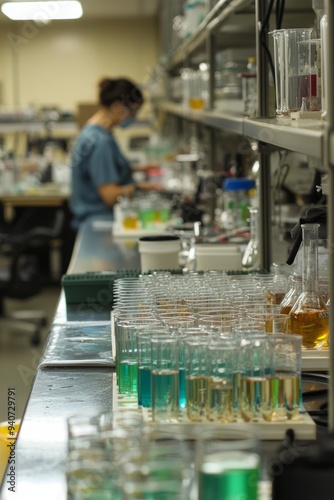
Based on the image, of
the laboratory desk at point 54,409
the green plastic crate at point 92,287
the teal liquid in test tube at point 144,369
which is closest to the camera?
the laboratory desk at point 54,409

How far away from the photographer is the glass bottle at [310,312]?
7.57 feet

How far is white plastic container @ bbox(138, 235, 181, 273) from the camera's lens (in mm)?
3527

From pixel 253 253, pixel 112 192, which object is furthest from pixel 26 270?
pixel 253 253

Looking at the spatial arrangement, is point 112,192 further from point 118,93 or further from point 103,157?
point 118,93

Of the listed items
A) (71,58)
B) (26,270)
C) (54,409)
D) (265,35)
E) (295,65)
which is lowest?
(26,270)

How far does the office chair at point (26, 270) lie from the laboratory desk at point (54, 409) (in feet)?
11.6

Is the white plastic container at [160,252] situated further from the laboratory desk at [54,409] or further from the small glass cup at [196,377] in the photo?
the small glass cup at [196,377]

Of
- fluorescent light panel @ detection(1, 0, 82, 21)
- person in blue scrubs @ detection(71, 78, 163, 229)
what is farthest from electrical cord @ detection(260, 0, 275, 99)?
fluorescent light panel @ detection(1, 0, 82, 21)

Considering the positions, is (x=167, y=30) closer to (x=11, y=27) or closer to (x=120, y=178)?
(x=120, y=178)

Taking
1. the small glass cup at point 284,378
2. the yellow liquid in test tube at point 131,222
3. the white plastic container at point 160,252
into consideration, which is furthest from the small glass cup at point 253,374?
the yellow liquid in test tube at point 131,222

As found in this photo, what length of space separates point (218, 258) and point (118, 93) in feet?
11.4

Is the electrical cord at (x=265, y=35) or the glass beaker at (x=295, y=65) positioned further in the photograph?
the electrical cord at (x=265, y=35)

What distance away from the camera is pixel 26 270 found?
703cm

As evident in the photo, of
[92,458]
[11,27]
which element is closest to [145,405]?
[92,458]
